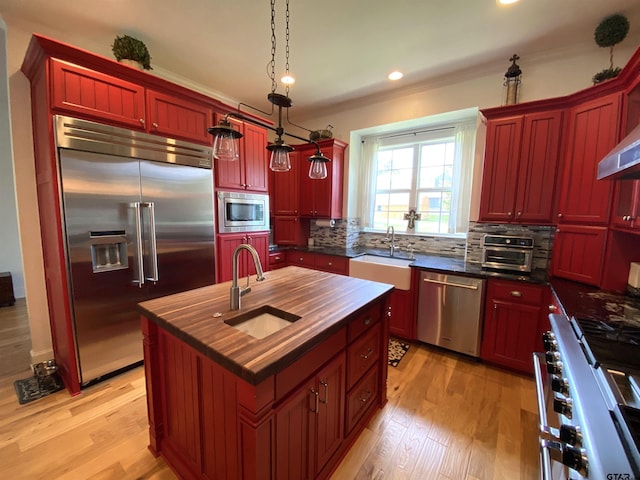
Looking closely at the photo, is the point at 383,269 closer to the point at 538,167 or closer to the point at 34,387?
the point at 538,167

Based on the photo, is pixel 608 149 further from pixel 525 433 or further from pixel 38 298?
pixel 38 298

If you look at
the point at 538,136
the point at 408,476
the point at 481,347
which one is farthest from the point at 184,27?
the point at 481,347

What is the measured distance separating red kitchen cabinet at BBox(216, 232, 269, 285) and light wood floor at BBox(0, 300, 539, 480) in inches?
45.1

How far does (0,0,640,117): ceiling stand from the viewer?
191 centimetres

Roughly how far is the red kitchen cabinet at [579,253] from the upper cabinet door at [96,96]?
142 inches

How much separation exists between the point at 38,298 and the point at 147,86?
2.03m

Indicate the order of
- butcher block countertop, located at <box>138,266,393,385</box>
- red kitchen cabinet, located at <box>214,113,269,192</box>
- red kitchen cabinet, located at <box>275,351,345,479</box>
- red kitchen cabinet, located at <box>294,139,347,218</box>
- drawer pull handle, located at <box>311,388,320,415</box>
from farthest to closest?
red kitchen cabinet, located at <box>294,139,347,218</box> < red kitchen cabinet, located at <box>214,113,269,192</box> < drawer pull handle, located at <box>311,388,320,415</box> < red kitchen cabinet, located at <box>275,351,345,479</box> < butcher block countertop, located at <box>138,266,393,385</box>

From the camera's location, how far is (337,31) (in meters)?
2.18

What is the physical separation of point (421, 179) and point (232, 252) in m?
2.62

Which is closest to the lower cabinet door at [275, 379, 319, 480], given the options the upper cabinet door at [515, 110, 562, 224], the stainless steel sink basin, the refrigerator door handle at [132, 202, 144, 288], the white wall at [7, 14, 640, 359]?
the stainless steel sink basin

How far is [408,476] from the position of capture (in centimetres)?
145

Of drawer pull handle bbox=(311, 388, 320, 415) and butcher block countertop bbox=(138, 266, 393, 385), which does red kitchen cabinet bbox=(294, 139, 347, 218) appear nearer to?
butcher block countertop bbox=(138, 266, 393, 385)

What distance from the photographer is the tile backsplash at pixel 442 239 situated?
258cm

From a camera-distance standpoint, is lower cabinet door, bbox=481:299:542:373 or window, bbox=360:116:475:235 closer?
lower cabinet door, bbox=481:299:542:373
